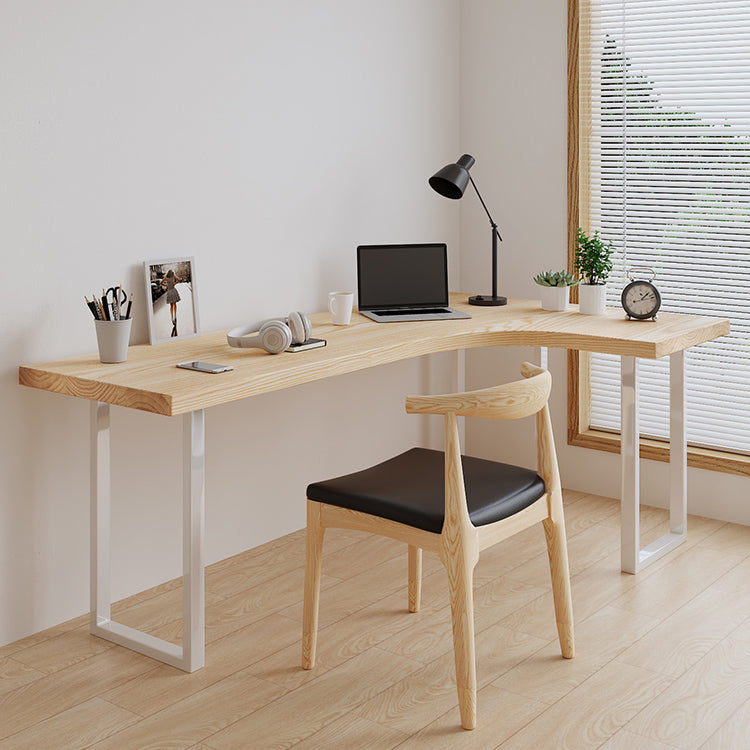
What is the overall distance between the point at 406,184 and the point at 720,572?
5.51 ft

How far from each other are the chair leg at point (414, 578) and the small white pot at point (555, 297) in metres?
1.01

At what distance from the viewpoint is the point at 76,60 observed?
248 centimetres

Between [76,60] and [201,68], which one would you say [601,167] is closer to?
[201,68]

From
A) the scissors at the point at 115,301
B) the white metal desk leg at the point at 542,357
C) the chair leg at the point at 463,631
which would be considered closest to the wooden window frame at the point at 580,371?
the white metal desk leg at the point at 542,357

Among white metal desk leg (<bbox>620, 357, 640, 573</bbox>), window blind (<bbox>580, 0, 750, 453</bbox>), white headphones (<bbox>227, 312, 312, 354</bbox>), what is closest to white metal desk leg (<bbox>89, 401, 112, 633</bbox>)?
white headphones (<bbox>227, 312, 312, 354</bbox>)

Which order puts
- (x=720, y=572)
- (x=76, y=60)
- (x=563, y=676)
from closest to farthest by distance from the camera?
1. (x=563, y=676)
2. (x=76, y=60)
3. (x=720, y=572)

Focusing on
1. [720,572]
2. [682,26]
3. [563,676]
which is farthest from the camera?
[682,26]

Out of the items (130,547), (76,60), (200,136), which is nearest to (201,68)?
(200,136)

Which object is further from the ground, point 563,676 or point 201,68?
point 201,68

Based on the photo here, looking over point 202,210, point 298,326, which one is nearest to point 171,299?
point 202,210

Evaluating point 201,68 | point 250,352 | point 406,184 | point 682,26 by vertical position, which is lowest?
point 250,352

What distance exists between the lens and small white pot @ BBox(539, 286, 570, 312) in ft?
10.5

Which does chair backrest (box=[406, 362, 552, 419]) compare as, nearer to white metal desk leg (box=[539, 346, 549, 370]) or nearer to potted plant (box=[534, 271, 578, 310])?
potted plant (box=[534, 271, 578, 310])

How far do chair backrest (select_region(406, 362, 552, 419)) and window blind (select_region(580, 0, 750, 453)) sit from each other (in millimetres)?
1479
